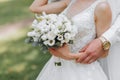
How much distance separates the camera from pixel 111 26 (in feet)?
11.4

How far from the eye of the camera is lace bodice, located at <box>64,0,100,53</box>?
3477 mm

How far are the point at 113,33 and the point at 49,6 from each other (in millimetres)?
678

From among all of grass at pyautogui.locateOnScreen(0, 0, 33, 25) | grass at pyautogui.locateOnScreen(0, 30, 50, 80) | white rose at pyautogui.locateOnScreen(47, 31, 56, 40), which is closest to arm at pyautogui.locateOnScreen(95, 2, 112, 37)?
white rose at pyautogui.locateOnScreen(47, 31, 56, 40)

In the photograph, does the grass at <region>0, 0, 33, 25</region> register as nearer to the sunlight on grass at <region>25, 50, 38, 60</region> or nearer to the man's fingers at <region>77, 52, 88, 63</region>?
the sunlight on grass at <region>25, 50, 38, 60</region>

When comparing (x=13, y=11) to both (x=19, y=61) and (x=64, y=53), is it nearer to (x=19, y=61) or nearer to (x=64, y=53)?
(x=19, y=61)

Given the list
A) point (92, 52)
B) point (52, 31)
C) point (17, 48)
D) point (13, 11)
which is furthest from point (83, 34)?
point (13, 11)

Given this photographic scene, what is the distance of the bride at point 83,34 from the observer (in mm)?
3420

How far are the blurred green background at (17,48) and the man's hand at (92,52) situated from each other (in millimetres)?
2278

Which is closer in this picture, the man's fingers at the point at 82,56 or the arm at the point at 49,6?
the man's fingers at the point at 82,56

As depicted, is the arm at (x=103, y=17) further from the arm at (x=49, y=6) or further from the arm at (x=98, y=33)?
the arm at (x=49, y=6)

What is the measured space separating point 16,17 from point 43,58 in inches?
92.6

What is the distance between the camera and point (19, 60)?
6.38 m

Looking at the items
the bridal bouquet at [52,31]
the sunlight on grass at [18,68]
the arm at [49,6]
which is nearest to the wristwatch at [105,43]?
the bridal bouquet at [52,31]

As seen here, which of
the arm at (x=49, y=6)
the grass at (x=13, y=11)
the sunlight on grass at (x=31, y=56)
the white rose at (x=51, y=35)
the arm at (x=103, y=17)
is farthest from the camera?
the grass at (x=13, y=11)
